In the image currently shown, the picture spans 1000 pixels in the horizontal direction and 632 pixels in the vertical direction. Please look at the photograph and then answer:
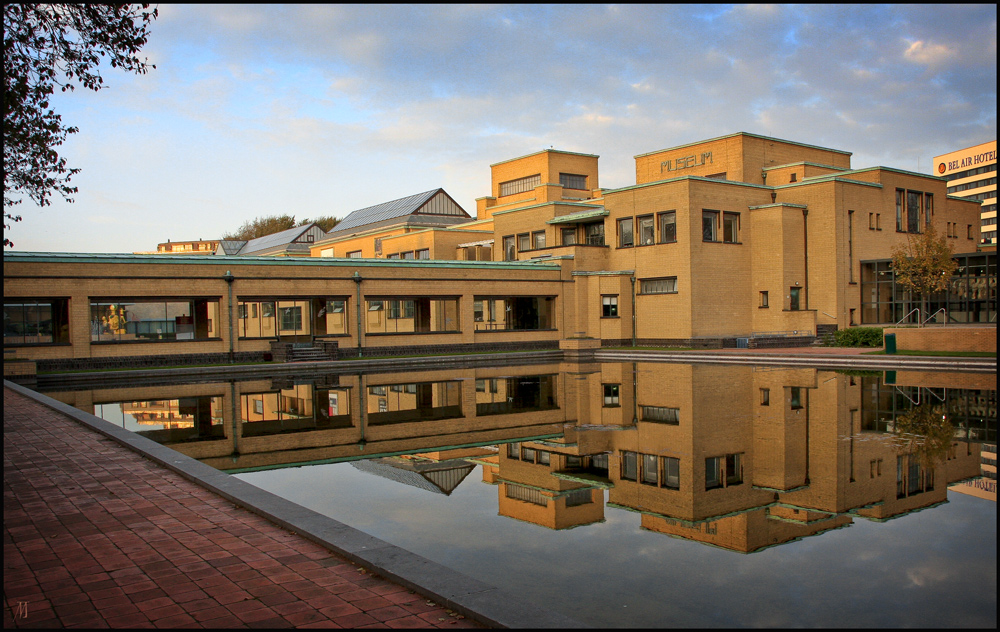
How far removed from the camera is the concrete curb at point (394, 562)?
5070 millimetres

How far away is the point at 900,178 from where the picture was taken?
145 ft

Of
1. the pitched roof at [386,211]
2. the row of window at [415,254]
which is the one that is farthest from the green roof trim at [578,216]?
the pitched roof at [386,211]

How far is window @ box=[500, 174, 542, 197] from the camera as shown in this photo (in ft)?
185

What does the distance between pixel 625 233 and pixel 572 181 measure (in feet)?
50.2

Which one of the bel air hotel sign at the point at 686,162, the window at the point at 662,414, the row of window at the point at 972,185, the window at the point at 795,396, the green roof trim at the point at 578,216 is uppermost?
the row of window at the point at 972,185

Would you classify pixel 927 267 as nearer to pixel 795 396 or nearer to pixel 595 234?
pixel 595 234

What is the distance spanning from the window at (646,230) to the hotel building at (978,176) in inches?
3896

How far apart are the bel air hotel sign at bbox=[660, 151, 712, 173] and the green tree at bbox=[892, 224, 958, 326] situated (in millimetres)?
12841

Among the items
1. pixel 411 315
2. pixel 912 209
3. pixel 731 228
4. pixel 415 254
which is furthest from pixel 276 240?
pixel 912 209

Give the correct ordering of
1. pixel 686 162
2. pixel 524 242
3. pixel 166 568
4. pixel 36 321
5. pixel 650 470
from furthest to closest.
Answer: pixel 524 242 → pixel 686 162 → pixel 36 321 → pixel 650 470 → pixel 166 568

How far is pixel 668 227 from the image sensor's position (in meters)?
40.0

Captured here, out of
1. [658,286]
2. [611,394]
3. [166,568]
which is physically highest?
[658,286]

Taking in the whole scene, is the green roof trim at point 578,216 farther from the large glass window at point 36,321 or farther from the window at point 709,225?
the large glass window at point 36,321

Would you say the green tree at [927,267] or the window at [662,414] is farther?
the green tree at [927,267]
